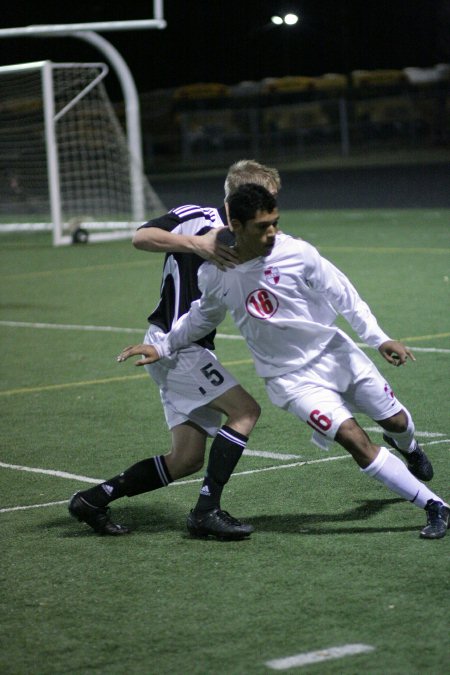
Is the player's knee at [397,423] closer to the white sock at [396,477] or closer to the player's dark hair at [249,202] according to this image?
the white sock at [396,477]

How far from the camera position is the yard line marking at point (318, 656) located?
13.8 feet

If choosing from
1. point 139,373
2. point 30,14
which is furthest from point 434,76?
point 139,373

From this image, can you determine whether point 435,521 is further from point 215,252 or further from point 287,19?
point 287,19

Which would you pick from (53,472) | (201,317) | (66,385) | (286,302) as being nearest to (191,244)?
(201,317)

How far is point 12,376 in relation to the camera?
1066cm

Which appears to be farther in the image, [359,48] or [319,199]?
[359,48]

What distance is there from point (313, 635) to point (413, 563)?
914 millimetres

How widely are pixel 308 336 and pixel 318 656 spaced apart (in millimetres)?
1748

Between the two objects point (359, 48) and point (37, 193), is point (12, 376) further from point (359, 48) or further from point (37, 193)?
point (359, 48)

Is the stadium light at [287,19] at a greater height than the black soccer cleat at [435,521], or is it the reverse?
the stadium light at [287,19]

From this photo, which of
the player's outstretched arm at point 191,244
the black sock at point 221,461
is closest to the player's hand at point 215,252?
the player's outstretched arm at point 191,244

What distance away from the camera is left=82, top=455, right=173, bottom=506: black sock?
601cm

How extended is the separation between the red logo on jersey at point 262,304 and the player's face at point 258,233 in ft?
0.58

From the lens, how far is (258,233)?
5461mm
